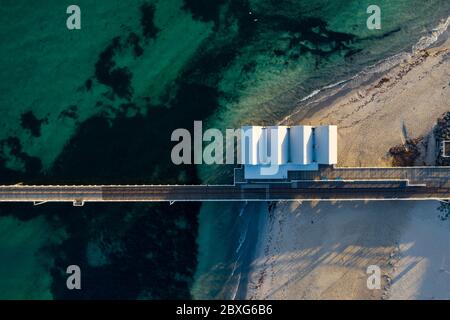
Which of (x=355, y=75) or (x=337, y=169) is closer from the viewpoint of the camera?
(x=337, y=169)

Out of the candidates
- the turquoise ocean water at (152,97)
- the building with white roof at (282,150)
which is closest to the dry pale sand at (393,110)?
the turquoise ocean water at (152,97)

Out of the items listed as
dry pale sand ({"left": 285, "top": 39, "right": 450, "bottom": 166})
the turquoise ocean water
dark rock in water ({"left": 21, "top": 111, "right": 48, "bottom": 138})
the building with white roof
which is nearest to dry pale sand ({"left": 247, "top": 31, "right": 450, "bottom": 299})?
dry pale sand ({"left": 285, "top": 39, "right": 450, "bottom": 166})

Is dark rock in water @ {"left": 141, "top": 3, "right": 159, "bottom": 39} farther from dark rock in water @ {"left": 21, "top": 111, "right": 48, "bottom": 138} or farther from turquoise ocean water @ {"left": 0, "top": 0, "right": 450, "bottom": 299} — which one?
dark rock in water @ {"left": 21, "top": 111, "right": 48, "bottom": 138}

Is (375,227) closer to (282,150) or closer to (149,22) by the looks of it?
(282,150)

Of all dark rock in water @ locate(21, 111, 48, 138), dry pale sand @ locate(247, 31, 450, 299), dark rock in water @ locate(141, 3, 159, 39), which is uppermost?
dark rock in water @ locate(141, 3, 159, 39)

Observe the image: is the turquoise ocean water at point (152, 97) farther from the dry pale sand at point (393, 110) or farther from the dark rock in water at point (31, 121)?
the dry pale sand at point (393, 110)

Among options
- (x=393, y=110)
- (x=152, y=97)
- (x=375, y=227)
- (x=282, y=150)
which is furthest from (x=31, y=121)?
(x=393, y=110)
